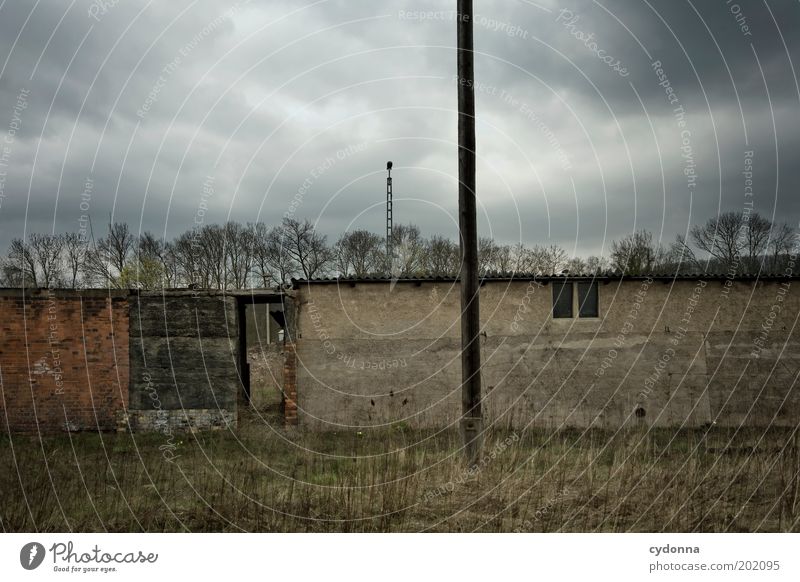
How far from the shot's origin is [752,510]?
6.66 m

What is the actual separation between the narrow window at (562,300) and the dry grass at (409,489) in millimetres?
3455

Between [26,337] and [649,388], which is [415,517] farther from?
[26,337]

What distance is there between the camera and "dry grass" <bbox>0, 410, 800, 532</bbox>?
A: 646 centimetres

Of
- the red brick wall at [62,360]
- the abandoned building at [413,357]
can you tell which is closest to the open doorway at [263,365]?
the abandoned building at [413,357]

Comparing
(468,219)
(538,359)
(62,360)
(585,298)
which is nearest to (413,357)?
(538,359)

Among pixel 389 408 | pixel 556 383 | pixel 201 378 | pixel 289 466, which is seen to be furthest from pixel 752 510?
pixel 201 378

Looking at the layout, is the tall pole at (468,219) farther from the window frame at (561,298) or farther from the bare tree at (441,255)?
the bare tree at (441,255)

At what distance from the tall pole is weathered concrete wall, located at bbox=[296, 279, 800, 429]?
4835 mm

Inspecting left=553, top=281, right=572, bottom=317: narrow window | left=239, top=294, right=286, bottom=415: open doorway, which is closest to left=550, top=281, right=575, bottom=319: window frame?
left=553, top=281, right=572, bottom=317: narrow window

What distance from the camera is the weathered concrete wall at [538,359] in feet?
44.4

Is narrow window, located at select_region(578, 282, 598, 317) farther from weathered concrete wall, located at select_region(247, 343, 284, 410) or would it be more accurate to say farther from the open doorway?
weathered concrete wall, located at select_region(247, 343, 284, 410)
